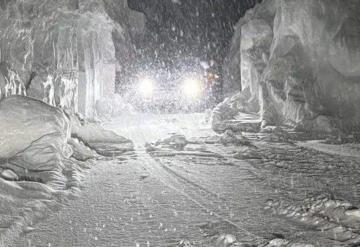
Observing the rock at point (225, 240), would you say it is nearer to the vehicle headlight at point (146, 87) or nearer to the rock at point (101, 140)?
the rock at point (101, 140)

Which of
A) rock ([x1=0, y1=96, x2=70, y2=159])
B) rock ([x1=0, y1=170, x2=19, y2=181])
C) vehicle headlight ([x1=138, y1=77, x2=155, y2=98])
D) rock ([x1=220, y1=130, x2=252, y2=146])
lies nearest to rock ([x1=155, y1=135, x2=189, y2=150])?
rock ([x1=220, y1=130, x2=252, y2=146])

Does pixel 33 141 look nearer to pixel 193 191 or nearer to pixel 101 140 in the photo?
pixel 101 140

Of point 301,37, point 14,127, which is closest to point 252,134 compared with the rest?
point 301,37

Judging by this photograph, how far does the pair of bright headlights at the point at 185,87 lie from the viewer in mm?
35156

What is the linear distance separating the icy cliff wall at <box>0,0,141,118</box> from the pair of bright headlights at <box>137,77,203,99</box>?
8937 millimetres

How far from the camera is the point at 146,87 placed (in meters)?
36.4

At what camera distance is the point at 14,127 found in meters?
8.98

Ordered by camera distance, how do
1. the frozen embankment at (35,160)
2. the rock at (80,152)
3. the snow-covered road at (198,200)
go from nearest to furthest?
1. the snow-covered road at (198,200)
2. the frozen embankment at (35,160)
3. the rock at (80,152)

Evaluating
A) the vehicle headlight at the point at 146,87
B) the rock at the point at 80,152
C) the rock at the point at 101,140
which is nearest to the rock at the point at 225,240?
the rock at the point at 80,152

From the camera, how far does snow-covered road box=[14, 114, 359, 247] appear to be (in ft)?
15.8

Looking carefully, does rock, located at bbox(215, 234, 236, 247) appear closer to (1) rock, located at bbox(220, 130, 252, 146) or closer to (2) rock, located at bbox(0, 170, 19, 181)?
(2) rock, located at bbox(0, 170, 19, 181)

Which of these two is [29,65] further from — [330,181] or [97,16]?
[330,181]

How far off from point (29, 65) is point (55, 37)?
163 inches

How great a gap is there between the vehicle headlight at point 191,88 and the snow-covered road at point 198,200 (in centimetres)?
2440
